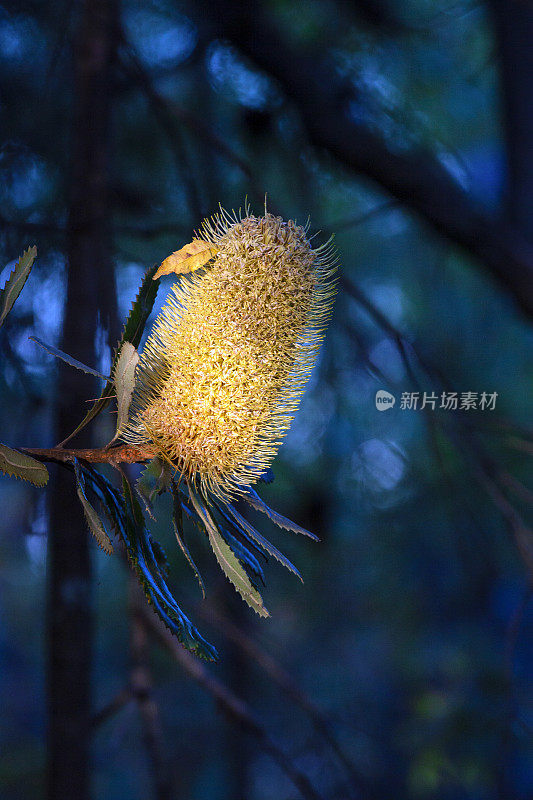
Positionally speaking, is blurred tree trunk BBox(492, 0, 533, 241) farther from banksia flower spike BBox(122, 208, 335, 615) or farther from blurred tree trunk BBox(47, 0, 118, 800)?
banksia flower spike BBox(122, 208, 335, 615)

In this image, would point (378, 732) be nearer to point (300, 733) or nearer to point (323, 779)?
point (300, 733)

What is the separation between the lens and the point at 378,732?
5.98 feet

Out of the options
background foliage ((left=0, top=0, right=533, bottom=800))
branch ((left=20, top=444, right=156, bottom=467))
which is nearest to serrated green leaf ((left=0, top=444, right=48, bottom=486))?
branch ((left=20, top=444, right=156, bottom=467))

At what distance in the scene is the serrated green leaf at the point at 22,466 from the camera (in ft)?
0.91

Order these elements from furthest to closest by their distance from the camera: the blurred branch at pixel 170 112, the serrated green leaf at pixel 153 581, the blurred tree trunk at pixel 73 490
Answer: the blurred branch at pixel 170 112 → the blurred tree trunk at pixel 73 490 → the serrated green leaf at pixel 153 581

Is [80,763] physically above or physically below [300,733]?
above

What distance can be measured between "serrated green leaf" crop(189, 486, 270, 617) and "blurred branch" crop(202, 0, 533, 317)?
705 mm

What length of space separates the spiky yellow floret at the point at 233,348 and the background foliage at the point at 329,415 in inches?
15.0

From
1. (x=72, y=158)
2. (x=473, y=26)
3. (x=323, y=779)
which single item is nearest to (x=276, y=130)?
(x=72, y=158)

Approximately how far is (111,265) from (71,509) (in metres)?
0.31

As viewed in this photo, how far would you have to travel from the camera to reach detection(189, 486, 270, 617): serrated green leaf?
0.98 feet

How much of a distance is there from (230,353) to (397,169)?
0.66 m

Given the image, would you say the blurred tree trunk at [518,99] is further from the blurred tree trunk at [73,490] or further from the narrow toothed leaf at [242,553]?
the narrow toothed leaf at [242,553]

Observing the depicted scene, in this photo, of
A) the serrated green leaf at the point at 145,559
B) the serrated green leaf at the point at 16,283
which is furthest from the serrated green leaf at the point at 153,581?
the serrated green leaf at the point at 16,283
